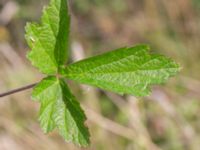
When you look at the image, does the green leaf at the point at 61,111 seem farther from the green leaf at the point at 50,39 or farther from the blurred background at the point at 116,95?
the blurred background at the point at 116,95

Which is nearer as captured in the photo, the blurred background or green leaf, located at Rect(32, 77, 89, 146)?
green leaf, located at Rect(32, 77, 89, 146)

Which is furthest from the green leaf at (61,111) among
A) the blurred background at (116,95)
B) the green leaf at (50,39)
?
the blurred background at (116,95)

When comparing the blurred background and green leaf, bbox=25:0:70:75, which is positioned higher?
green leaf, bbox=25:0:70:75

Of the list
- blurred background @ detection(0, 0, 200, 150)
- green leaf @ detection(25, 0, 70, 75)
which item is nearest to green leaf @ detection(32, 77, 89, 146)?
green leaf @ detection(25, 0, 70, 75)

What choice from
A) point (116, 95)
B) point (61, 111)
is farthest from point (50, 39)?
point (116, 95)

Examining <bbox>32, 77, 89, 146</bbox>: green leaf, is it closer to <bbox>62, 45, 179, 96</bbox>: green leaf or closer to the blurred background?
<bbox>62, 45, 179, 96</bbox>: green leaf

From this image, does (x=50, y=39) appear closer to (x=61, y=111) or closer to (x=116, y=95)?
(x=61, y=111)

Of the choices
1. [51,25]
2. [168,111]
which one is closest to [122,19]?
[168,111]
